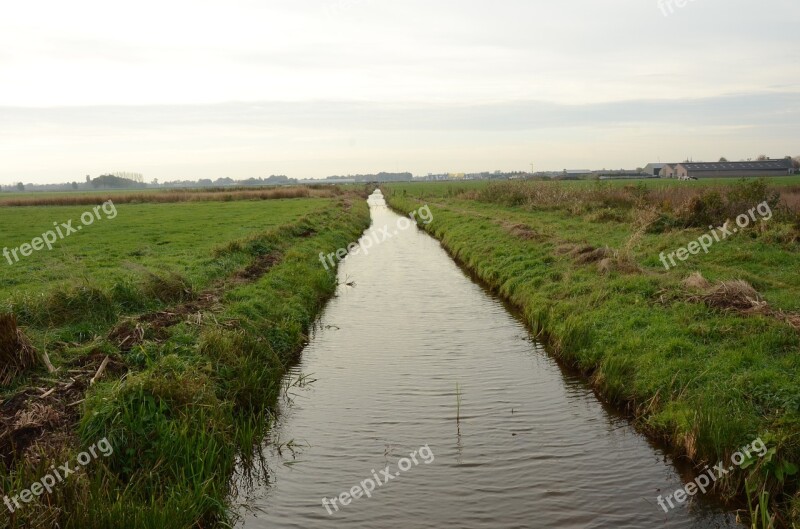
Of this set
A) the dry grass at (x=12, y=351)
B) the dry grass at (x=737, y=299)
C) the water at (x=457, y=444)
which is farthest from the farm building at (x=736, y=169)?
the dry grass at (x=12, y=351)

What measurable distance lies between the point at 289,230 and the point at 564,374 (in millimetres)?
22114

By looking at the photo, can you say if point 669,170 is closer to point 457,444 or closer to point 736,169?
point 736,169

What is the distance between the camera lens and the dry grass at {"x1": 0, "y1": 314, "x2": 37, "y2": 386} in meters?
8.96

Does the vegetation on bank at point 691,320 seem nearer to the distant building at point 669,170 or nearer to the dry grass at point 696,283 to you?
the dry grass at point 696,283

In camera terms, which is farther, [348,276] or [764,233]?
[348,276]

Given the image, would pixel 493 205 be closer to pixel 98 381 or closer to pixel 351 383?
pixel 351 383

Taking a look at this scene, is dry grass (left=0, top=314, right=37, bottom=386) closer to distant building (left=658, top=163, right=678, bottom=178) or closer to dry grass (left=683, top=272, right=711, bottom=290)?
dry grass (left=683, top=272, right=711, bottom=290)

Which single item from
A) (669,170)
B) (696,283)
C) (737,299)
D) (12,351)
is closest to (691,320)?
(737,299)

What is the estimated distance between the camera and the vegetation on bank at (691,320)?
797 cm

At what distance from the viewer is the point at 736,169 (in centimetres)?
13038

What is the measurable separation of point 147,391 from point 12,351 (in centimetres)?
252

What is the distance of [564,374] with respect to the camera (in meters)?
12.9

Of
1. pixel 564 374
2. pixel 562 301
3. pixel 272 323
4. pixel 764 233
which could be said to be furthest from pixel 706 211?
pixel 272 323

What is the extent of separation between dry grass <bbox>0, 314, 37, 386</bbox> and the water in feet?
13.1
